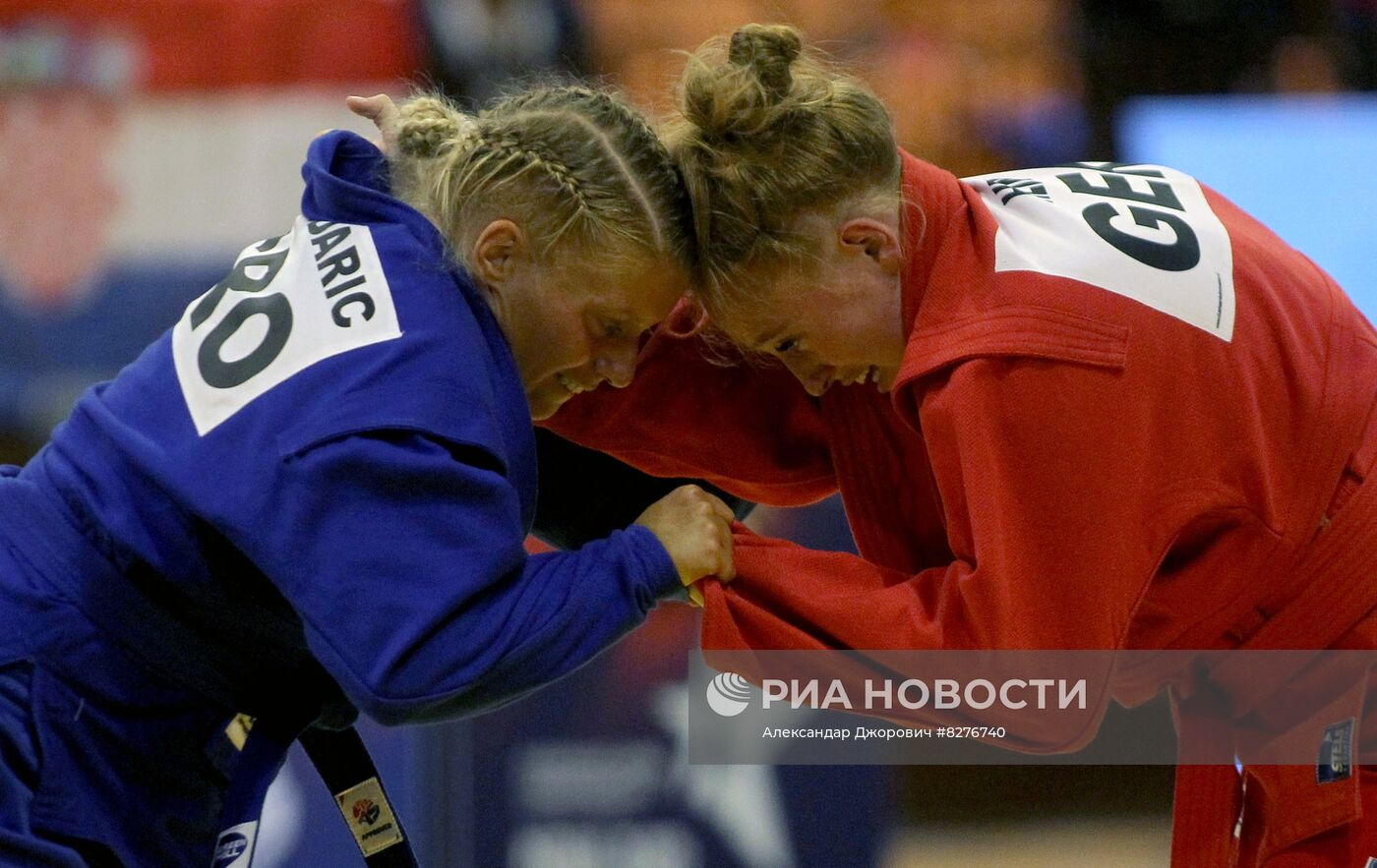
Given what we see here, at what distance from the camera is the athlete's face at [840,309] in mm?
1634

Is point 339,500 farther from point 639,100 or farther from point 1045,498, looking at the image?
point 639,100

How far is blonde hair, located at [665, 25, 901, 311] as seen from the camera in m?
1.60

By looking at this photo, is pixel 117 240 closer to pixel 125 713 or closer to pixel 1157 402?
pixel 125 713

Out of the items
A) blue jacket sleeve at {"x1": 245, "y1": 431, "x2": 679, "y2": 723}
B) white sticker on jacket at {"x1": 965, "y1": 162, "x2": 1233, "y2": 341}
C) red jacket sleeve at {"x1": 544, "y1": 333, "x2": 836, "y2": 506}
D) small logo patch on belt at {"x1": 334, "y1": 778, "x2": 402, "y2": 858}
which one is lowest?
small logo patch on belt at {"x1": 334, "y1": 778, "x2": 402, "y2": 858}

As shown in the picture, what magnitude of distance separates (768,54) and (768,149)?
3.9 inches

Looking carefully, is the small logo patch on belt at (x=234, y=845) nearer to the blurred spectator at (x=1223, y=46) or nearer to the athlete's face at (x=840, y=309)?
the athlete's face at (x=840, y=309)

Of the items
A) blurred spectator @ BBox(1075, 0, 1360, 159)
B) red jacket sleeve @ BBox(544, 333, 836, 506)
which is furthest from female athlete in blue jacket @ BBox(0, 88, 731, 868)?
blurred spectator @ BBox(1075, 0, 1360, 159)

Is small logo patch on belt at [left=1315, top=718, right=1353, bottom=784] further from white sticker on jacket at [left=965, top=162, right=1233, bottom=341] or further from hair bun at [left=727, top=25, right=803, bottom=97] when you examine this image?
hair bun at [left=727, top=25, right=803, bottom=97]

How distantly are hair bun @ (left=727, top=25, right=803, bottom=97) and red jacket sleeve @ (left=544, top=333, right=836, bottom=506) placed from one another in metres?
0.42

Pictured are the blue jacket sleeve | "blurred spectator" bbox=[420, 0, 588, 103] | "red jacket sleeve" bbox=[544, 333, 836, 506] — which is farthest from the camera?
"blurred spectator" bbox=[420, 0, 588, 103]

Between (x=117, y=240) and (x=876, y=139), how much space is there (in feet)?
8.63

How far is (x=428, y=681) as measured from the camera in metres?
1.42

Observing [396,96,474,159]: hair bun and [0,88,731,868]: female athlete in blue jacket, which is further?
[396,96,474,159]: hair bun

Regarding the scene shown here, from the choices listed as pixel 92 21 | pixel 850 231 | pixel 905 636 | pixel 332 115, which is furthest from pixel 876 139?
pixel 92 21
